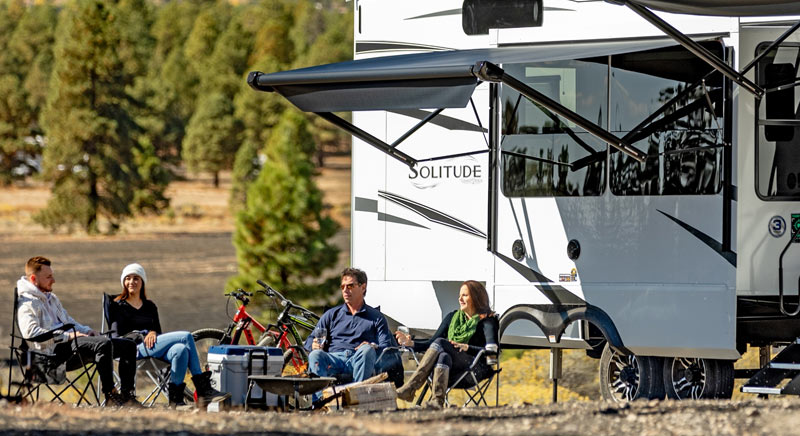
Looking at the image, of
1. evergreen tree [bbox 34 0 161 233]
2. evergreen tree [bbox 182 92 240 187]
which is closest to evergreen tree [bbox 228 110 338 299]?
evergreen tree [bbox 34 0 161 233]

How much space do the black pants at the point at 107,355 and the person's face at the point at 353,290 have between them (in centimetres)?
135

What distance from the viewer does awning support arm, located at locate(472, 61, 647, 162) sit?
23.6 feet

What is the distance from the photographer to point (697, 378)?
815 centimetres

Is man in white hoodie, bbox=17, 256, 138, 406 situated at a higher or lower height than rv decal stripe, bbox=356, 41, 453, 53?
lower

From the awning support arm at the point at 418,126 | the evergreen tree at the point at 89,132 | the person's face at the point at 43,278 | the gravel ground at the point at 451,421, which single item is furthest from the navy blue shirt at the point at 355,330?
the evergreen tree at the point at 89,132

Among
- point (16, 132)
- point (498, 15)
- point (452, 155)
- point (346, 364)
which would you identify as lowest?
point (346, 364)

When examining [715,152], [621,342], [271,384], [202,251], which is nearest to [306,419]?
[271,384]

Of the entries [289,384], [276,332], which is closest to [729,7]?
[289,384]

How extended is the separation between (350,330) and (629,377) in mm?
1851

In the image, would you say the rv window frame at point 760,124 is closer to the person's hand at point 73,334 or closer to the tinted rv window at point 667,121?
the tinted rv window at point 667,121

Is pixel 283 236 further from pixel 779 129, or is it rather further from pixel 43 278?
pixel 779 129

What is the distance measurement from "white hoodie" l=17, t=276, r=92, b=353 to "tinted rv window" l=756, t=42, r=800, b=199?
14.2 ft

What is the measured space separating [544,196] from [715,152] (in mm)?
1161

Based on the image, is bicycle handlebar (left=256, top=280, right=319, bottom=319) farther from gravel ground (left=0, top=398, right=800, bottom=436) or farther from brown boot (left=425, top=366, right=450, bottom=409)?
gravel ground (left=0, top=398, right=800, bottom=436)
